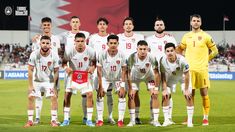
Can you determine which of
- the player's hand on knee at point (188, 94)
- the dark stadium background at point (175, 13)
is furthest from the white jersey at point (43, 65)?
the dark stadium background at point (175, 13)

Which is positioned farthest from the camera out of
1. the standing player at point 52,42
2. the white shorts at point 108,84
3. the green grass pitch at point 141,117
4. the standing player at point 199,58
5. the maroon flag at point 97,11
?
the maroon flag at point 97,11

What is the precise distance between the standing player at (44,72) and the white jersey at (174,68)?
238 centimetres

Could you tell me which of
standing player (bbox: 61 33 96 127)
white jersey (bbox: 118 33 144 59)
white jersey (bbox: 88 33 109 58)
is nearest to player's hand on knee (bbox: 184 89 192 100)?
white jersey (bbox: 118 33 144 59)

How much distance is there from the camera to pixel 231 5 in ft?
151

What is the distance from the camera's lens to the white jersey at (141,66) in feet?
33.7

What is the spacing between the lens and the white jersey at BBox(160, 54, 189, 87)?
10086 millimetres

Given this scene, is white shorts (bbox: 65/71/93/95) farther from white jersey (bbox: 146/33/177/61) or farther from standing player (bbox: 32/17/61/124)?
white jersey (bbox: 146/33/177/61)

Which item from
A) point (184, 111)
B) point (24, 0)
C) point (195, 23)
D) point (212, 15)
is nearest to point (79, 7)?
point (24, 0)

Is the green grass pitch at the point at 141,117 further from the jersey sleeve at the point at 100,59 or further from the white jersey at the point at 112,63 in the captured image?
the jersey sleeve at the point at 100,59

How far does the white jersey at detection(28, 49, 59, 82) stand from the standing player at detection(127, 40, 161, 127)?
1.70 meters

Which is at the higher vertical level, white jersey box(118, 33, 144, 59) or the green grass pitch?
white jersey box(118, 33, 144, 59)

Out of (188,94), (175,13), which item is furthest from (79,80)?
(175,13)

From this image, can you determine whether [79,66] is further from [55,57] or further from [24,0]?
[24,0]

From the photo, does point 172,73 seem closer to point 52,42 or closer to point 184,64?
point 184,64
